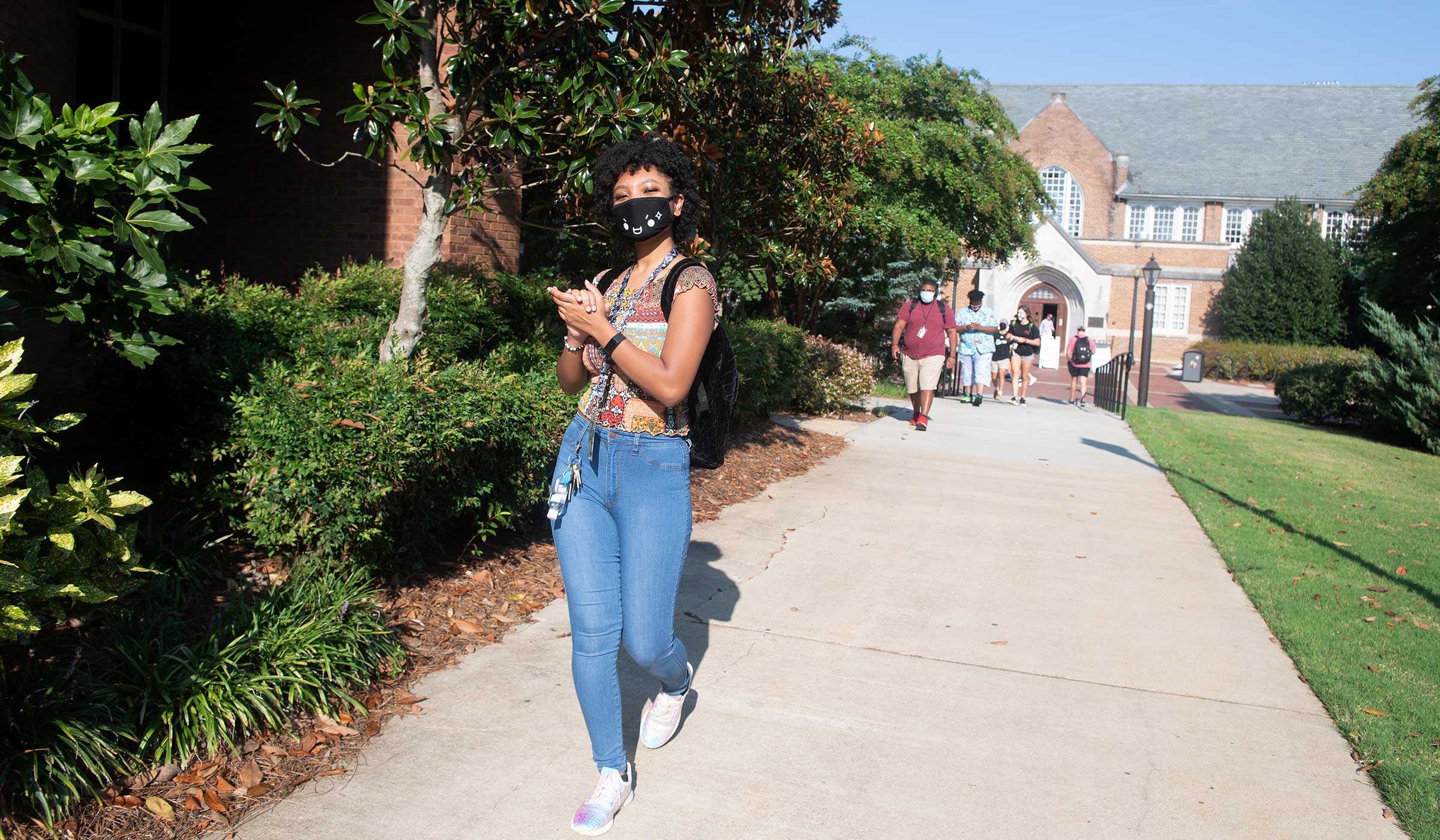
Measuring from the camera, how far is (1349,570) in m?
6.95

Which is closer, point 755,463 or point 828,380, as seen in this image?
point 755,463

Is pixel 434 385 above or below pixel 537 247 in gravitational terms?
below

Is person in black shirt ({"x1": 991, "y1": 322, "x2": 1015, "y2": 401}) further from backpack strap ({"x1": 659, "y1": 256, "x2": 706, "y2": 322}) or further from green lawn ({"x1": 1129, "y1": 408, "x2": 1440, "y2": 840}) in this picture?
backpack strap ({"x1": 659, "y1": 256, "x2": 706, "y2": 322})

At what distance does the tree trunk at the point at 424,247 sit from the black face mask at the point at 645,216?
2519 mm

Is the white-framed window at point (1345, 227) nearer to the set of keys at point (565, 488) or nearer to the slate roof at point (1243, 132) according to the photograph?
the slate roof at point (1243, 132)

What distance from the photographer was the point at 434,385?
4816 mm

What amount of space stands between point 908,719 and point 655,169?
2.31 meters

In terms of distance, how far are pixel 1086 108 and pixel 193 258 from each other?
53.9 m

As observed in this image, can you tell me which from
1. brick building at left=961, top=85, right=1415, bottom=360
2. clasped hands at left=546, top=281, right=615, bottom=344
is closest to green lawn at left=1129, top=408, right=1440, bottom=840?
clasped hands at left=546, top=281, right=615, bottom=344

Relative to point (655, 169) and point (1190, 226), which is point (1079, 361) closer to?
point (655, 169)

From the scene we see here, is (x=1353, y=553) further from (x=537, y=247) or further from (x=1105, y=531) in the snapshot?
(x=537, y=247)

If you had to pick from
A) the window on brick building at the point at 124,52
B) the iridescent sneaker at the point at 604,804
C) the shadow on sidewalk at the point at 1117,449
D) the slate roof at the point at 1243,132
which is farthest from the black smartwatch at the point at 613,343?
the slate roof at the point at 1243,132

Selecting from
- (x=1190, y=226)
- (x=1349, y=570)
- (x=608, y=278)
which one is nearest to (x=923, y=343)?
(x=1349, y=570)

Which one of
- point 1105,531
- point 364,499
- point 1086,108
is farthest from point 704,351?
point 1086,108
